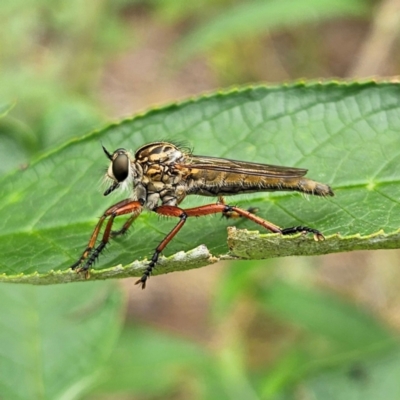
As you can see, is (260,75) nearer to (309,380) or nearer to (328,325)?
(328,325)

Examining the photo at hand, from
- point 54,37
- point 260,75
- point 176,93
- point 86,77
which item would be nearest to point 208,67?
point 176,93

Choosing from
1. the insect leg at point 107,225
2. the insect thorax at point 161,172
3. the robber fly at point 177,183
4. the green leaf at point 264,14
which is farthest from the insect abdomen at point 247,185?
the green leaf at point 264,14

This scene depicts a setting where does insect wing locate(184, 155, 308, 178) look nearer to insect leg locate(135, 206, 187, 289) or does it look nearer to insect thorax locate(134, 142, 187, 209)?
insect thorax locate(134, 142, 187, 209)

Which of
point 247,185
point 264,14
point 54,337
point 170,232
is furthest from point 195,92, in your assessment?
point 170,232

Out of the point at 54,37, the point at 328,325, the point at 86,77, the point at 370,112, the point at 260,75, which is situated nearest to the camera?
the point at 370,112

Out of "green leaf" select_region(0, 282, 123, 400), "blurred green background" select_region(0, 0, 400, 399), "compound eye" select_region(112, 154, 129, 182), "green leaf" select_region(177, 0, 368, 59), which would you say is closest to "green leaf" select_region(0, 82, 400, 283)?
"compound eye" select_region(112, 154, 129, 182)

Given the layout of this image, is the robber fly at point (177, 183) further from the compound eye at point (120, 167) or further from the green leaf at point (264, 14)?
the green leaf at point (264, 14)
